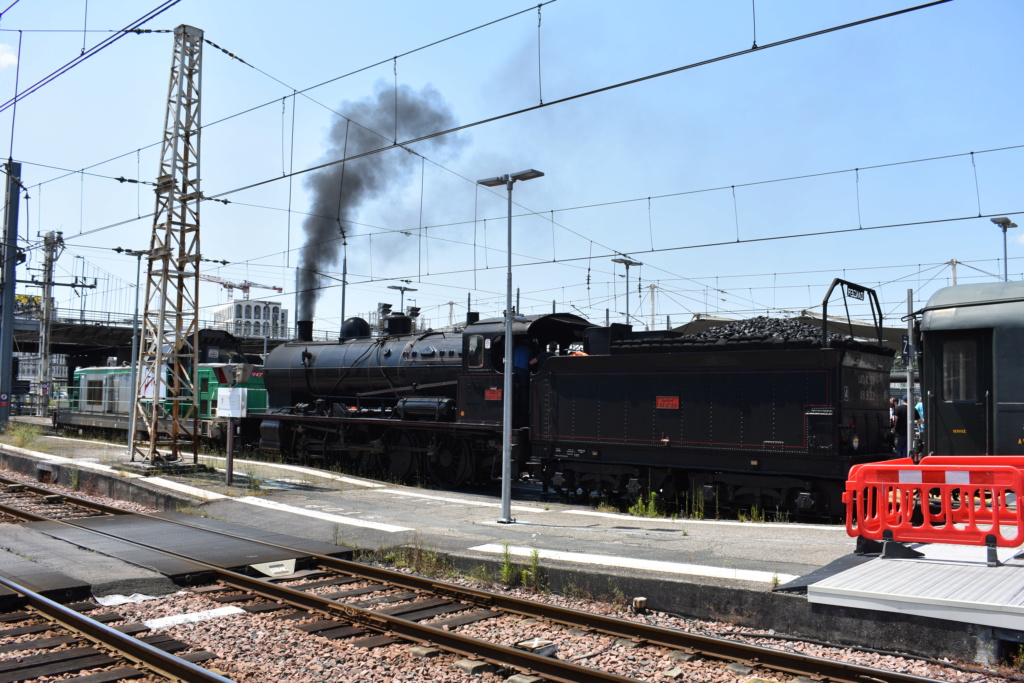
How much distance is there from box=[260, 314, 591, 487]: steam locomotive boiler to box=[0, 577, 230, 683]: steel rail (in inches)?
348

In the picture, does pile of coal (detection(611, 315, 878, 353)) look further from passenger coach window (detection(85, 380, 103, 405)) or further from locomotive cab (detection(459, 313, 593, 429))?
passenger coach window (detection(85, 380, 103, 405))

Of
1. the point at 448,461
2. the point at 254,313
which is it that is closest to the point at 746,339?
the point at 448,461

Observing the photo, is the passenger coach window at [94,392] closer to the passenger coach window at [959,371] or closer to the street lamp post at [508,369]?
the street lamp post at [508,369]

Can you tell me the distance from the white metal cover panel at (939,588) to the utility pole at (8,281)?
29022 mm

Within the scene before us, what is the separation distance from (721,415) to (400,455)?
25.5ft

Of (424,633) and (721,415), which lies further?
(721,415)

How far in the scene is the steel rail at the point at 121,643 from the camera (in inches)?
205

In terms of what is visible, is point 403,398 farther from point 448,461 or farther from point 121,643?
point 121,643

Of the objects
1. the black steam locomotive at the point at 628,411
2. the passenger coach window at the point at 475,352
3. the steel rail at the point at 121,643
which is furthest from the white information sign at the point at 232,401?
the steel rail at the point at 121,643

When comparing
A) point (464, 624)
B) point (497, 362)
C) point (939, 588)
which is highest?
point (497, 362)

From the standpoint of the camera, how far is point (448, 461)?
16031 millimetres

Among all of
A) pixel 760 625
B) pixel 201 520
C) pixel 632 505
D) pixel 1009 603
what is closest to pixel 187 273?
pixel 201 520

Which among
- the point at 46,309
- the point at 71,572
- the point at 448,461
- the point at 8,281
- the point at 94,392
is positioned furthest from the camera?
the point at 46,309

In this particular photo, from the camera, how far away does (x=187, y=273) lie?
16.2 meters
